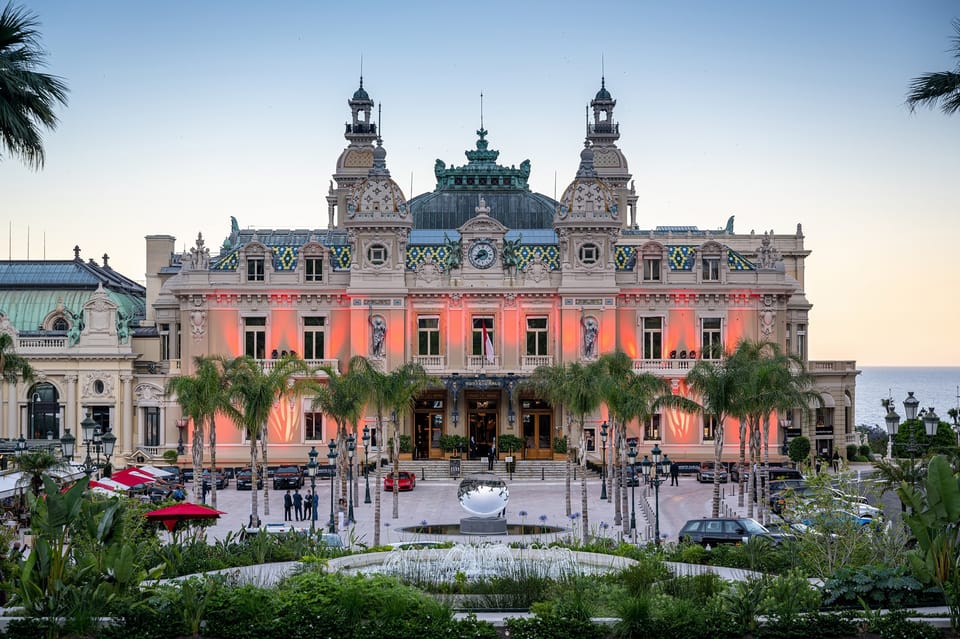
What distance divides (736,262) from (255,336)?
102 ft

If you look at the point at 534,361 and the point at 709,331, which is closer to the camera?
the point at 534,361

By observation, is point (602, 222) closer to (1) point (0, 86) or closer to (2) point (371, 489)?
(2) point (371, 489)

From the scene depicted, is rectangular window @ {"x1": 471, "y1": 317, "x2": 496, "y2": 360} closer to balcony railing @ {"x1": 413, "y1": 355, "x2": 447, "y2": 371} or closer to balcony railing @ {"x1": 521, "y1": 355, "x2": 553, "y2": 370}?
balcony railing @ {"x1": 413, "y1": 355, "x2": 447, "y2": 371}

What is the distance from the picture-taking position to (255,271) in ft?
290

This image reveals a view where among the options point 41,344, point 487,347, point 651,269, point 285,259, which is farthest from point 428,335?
point 41,344

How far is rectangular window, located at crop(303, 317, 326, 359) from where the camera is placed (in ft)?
290

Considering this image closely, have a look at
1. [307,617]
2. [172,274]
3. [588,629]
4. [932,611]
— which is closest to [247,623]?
[307,617]

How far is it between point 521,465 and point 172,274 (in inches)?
1168

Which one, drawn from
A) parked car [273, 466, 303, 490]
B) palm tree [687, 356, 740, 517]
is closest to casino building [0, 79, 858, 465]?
parked car [273, 466, 303, 490]

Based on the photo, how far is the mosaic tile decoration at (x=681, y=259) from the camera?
3479 inches

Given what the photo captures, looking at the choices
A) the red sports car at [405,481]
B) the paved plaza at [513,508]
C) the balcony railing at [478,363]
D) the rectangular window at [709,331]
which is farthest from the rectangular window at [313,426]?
the rectangular window at [709,331]

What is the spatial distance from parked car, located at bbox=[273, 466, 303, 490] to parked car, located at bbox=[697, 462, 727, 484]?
22.5 metres

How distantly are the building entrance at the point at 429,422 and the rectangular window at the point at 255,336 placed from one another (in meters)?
10.4

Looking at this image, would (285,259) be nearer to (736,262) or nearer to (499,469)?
(499,469)
